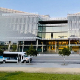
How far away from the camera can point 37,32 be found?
59812mm

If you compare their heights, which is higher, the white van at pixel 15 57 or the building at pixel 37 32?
the building at pixel 37 32

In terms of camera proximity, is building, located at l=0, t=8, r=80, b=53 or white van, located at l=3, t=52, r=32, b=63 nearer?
white van, located at l=3, t=52, r=32, b=63

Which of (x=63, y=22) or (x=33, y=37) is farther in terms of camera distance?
(x=63, y=22)

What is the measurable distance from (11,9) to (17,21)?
30816 millimetres

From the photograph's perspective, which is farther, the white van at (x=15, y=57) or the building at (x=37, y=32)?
the building at (x=37, y=32)

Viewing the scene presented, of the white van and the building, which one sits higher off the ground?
the building

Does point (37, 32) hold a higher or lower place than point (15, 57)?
higher

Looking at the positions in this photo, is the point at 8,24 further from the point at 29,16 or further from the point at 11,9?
the point at 11,9

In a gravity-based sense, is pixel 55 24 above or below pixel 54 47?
above

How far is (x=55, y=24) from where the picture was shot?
64.1 metres

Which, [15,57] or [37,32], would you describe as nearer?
[15,57]

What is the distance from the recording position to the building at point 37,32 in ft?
193

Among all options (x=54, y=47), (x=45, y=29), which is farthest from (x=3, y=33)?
(x=54, y=47)

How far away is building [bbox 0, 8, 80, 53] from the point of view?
58.8 m
